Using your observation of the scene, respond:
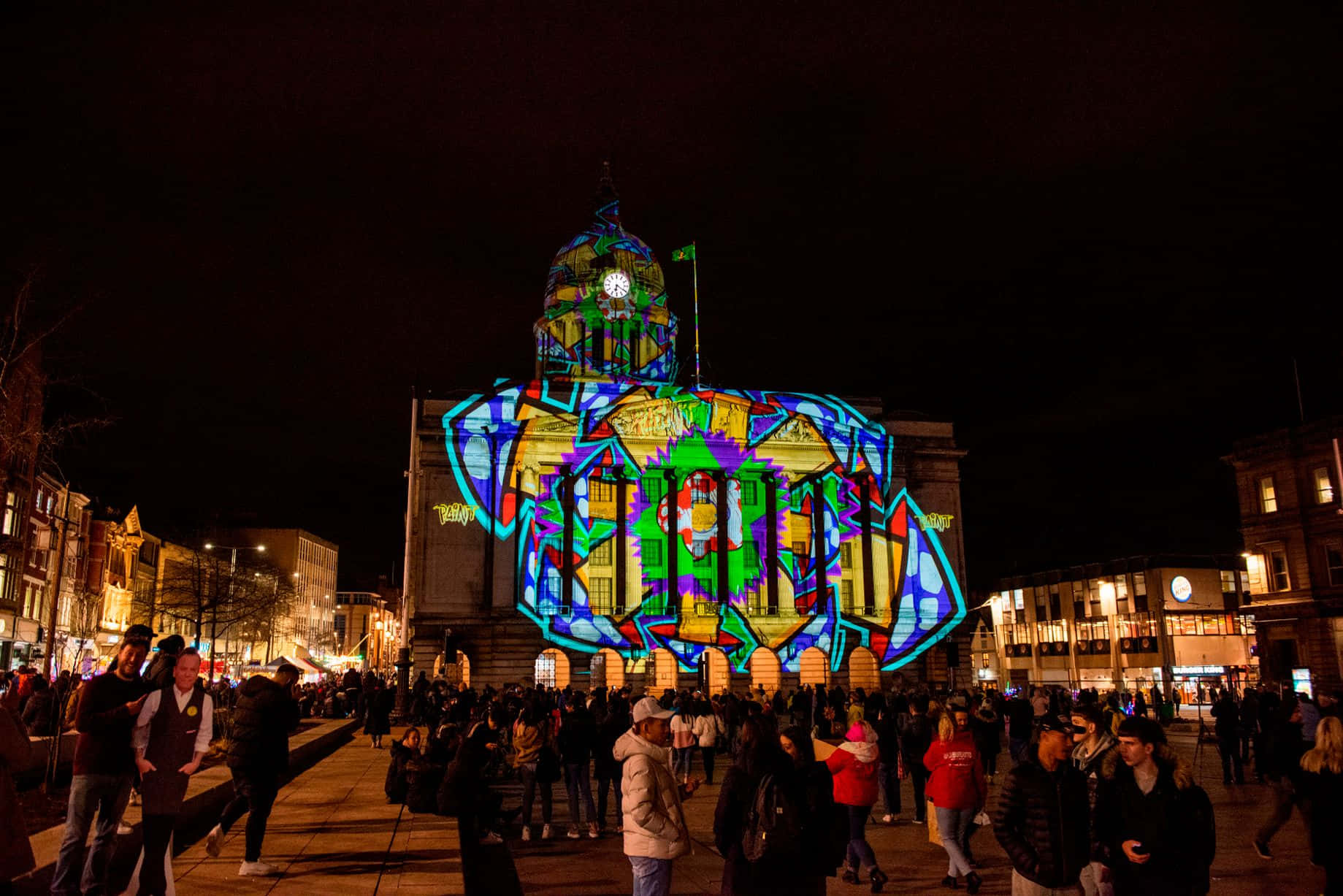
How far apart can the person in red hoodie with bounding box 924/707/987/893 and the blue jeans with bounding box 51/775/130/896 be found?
25.7ft

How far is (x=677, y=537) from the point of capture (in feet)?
224

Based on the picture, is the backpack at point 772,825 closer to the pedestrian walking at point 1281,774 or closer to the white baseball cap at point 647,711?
the white baseball cap at point 647,711

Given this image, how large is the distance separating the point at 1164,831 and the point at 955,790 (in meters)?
4.84

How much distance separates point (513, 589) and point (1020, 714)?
1842 inches

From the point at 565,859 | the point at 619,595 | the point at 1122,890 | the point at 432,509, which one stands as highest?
the point at 432,509

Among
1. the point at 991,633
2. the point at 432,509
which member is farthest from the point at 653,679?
the point at 991,633

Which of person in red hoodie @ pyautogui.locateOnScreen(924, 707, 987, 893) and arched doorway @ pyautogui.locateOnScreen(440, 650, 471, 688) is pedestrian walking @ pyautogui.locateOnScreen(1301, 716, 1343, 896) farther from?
arched doorway @ pyautogui.locateOnScreen(440, 650, 471, 688)

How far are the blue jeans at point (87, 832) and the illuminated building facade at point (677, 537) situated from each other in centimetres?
5316

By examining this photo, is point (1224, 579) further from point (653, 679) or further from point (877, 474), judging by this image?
point (653, 679)

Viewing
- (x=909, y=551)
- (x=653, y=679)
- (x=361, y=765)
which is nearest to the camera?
(x=361, y=765)

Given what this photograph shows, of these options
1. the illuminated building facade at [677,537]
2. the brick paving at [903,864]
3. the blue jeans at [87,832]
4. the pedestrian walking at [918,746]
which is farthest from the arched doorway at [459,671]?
the blue jeans at [87,832]

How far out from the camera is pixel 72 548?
76.7 m

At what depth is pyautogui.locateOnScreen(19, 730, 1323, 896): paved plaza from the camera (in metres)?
10.5

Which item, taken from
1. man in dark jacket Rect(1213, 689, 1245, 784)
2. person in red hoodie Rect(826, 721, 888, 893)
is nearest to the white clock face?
man in dark jacket Rect(1213, 689, 1245, 784)
